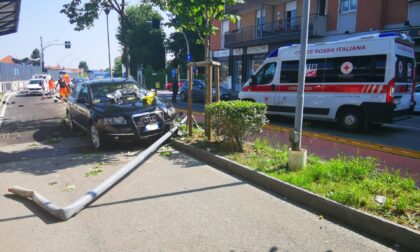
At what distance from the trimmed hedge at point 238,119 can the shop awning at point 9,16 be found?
13.8 m

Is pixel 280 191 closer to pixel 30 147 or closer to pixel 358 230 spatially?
pixel 358 230

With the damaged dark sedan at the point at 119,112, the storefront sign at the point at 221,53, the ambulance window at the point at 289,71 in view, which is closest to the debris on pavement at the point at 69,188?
the damaged dark sedan at the point at 119,112

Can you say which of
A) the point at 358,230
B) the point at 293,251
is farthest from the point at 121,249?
the point at 358,230

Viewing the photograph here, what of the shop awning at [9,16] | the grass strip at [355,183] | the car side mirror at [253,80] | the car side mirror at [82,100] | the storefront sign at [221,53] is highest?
the shop awning at [9,16]

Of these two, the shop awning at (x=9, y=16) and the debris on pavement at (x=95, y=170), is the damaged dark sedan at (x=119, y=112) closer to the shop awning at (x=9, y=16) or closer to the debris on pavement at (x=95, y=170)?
the debris on pavement at (x=95, y=170)

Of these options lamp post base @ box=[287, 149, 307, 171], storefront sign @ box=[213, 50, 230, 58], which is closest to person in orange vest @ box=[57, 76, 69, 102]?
storefront sign @ box=[213, 50, 230, 58]

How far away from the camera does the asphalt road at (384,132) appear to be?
9.12m

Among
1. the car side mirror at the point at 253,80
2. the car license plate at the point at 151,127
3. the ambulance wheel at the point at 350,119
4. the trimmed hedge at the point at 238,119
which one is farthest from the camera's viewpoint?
the car side mirror at the point at 253,80

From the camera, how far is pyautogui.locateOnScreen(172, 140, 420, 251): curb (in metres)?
3.80

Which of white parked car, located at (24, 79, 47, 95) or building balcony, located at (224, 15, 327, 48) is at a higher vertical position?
building balcony, located at (224, 15, 327, 48)

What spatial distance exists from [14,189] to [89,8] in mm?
15261

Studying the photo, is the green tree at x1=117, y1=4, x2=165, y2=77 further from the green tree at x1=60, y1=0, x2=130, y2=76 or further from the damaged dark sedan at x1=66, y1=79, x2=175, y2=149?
the damaged dark sedan at x1=66, y1=79, x2=175, y2=149

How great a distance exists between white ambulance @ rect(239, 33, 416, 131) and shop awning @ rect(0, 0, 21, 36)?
12926mm

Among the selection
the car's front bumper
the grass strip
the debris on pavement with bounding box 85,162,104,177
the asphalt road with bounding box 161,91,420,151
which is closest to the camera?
the grass strip
